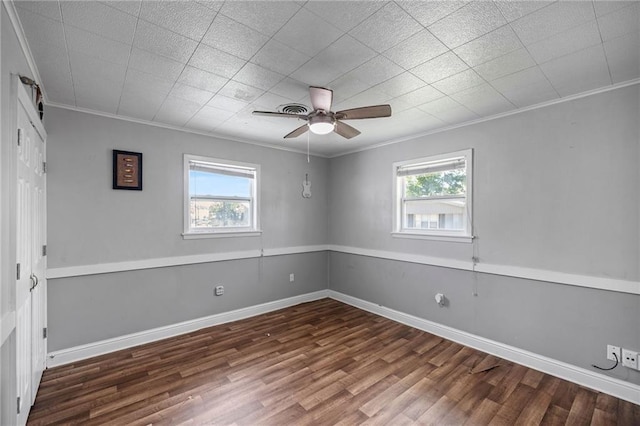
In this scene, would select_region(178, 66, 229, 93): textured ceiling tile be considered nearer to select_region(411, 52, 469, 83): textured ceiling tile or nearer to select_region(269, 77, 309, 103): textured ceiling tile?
select_region(269, 77, 309, 103): textured ceiling tile

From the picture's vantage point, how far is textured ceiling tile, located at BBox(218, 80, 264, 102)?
2.41 m

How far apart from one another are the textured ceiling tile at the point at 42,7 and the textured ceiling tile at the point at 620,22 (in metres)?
2.92

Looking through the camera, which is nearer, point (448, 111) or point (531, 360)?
point (531, 360)

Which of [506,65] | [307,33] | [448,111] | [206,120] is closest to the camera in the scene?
[307,33]

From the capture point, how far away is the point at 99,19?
1607mm

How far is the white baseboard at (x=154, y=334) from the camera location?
2.87 metres

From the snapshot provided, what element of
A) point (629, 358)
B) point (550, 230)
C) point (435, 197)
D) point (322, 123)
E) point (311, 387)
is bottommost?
point (311, 387)

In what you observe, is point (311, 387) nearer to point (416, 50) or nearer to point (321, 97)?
point (321, 97)

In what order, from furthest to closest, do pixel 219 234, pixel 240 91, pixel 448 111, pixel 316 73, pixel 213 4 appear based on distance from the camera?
pixel 219 234, pixel 448 111, pixel 240 91, pixel 316 73, pixel 213 4

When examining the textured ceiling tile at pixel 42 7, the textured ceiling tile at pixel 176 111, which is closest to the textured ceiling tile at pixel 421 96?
the textured ceiling tile at pixel 176 111

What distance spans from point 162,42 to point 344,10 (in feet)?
3.77

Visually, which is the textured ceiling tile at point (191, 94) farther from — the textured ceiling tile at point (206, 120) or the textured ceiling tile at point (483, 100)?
the textured ceiling tile at point (483, 100)

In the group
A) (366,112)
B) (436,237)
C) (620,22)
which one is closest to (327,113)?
(366,112)

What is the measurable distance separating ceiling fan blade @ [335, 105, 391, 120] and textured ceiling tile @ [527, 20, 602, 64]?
0.96 metres
